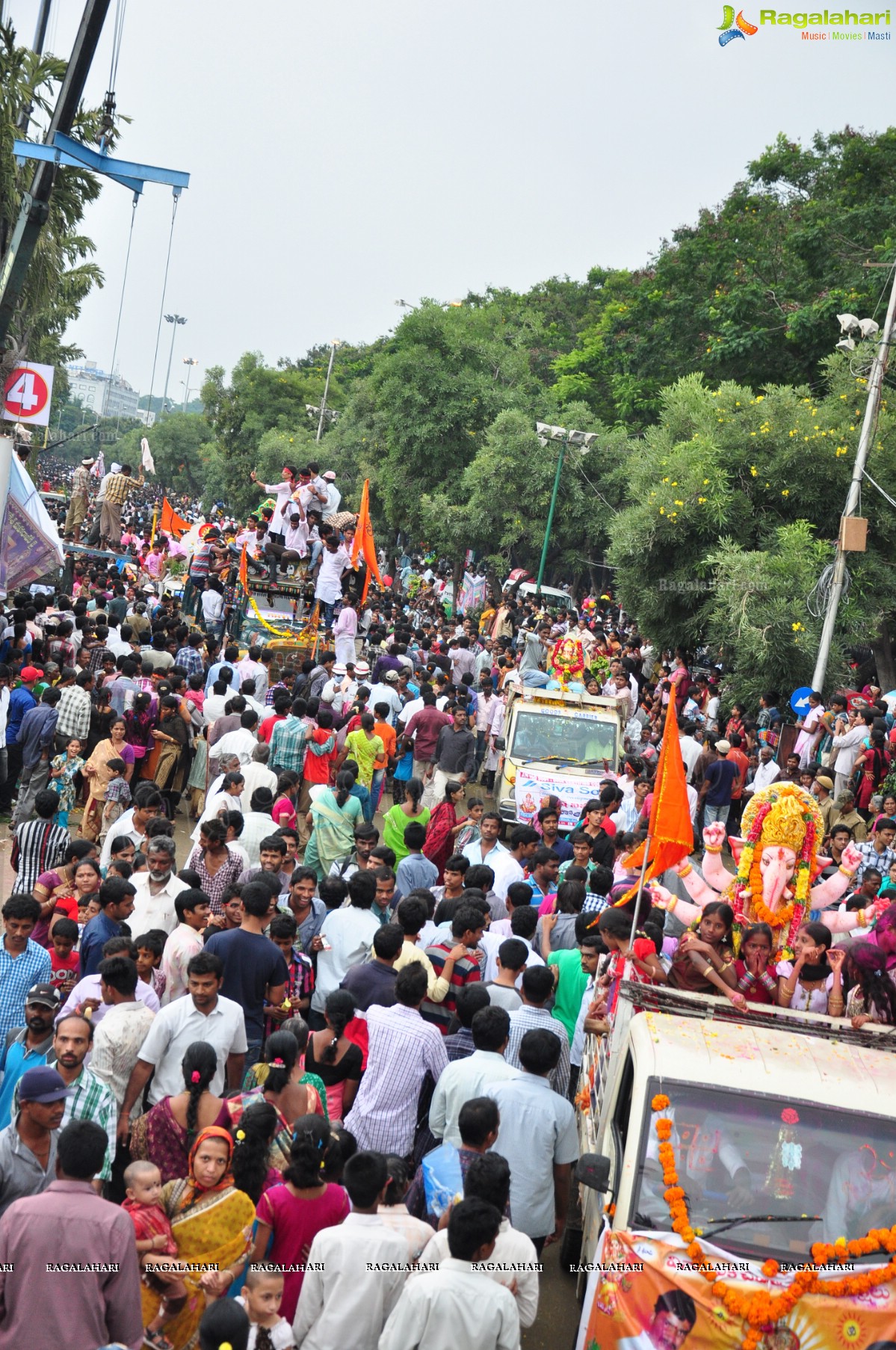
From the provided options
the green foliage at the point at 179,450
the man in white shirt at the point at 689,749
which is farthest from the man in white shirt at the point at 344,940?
the green foliage at the point at 179,450

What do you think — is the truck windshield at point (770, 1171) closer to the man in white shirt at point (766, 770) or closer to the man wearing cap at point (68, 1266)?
the man wearing cap at point (68, 1266)

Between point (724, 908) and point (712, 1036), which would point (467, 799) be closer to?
point (724, 908)

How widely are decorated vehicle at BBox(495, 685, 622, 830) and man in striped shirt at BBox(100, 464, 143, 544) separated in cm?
1192

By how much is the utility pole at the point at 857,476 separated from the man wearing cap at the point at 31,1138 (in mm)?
15065

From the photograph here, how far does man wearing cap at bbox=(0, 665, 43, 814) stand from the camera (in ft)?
38.7

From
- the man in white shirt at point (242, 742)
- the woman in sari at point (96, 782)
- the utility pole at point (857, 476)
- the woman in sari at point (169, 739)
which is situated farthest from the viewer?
the utility pole at point (857, 476)

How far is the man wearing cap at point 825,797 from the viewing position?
1409cm

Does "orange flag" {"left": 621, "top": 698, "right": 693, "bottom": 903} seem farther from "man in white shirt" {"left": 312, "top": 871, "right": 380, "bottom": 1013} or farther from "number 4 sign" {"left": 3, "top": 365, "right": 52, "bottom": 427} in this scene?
"number 4 sign" {"left": 3, "top": 365, "right": 52, "bottom": 427}

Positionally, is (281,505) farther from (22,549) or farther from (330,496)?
(22,549)

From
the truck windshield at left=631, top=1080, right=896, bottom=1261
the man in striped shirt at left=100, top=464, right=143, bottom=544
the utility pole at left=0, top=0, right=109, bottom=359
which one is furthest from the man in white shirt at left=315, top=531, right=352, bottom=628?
the truck windshield at left=631, top=1080, right=896, bottom=1261

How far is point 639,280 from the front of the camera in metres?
51.4

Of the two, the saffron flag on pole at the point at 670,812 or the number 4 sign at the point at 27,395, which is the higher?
the number 4 sign at the point at 27,395

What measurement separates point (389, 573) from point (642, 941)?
43.2 meters

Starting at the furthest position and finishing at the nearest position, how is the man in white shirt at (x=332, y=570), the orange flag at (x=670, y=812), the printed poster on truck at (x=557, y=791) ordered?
1. the man in white shirt at (x=332, y=570)
2. the printed poster on truck at (x=557, y=791)
3. the orange flag at (x=670, y=812)
